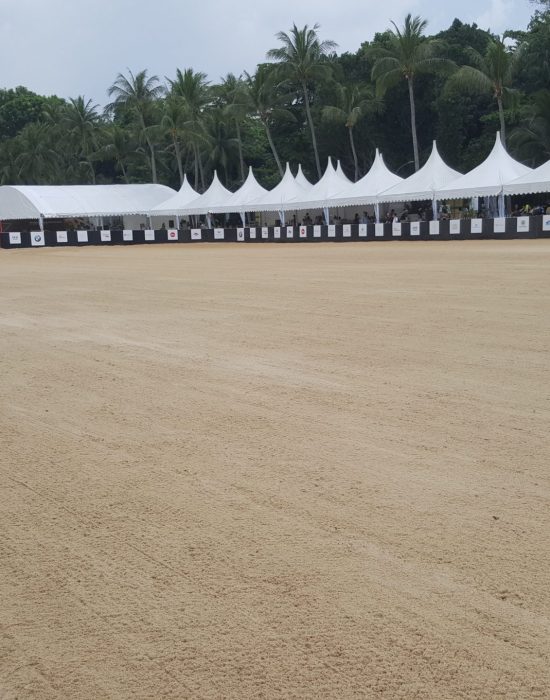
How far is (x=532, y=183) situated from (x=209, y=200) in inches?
997

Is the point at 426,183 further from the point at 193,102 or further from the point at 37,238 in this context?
the point at 193,102

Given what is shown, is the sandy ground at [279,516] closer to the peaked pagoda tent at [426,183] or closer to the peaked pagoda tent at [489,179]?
the peaked pagoda tent at [489,179]

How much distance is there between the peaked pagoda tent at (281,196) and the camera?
49625 millimetres

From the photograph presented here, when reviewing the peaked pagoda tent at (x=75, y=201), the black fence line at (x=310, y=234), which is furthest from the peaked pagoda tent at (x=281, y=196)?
the peaked pagoda tent at (x=75, y=201)

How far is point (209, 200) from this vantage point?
55500 millimetres

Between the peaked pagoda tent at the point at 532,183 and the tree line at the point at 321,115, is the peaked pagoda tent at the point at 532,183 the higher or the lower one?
the lower one

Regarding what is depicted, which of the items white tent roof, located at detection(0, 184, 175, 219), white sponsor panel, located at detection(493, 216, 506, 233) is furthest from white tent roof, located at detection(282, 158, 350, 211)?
white tent roof, located at detection(0, 184, 175, 219)

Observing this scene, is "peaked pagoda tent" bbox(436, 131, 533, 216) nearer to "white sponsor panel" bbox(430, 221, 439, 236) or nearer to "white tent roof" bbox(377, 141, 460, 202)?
"white tent roof" bbox(377, 141, 460, 202)

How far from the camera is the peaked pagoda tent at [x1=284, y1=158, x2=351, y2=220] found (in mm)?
46756

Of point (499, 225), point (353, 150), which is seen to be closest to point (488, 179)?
point (499, 225)

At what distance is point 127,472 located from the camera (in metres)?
5.71

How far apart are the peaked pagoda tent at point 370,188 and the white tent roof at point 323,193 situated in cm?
69

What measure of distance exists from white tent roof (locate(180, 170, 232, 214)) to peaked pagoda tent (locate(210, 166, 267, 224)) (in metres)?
0.47

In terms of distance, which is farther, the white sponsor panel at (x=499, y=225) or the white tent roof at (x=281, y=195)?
the white tent roof at (x=281, y=195)
